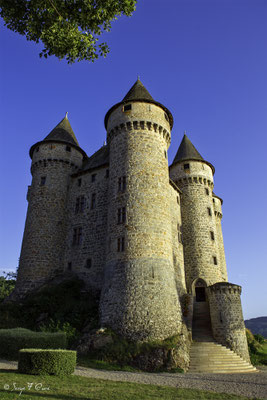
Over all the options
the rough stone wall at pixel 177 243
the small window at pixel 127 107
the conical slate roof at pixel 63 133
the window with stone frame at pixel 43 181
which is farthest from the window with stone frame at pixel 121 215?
the conical slate roof at pixel 63 133

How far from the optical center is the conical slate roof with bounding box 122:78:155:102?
24.6 meters

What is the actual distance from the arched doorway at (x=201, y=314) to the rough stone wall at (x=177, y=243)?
176 centimetres

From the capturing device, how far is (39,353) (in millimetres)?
10281

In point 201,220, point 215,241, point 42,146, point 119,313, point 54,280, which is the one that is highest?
point 42,146

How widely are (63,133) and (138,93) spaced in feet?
31.8

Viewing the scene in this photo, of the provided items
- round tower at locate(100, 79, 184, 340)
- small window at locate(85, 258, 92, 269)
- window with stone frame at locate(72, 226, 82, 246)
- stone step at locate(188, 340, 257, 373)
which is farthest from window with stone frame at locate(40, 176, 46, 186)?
stone step at locate(188, 340, 257, 373)

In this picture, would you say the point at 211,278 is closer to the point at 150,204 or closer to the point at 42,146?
the point at 150,204

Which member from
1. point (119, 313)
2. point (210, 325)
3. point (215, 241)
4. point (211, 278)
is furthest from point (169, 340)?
point (215, 241)

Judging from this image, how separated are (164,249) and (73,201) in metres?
11.5

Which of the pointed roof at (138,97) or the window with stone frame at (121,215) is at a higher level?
the pointed roof at (138,97)

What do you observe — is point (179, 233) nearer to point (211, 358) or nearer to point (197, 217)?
point (197, 217)

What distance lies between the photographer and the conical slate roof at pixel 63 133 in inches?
1171

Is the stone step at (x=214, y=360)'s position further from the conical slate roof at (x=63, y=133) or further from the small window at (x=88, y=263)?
the conical slate roof at (x=63, y=133)

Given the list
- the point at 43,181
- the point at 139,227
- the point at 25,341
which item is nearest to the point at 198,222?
the point at 139,227
